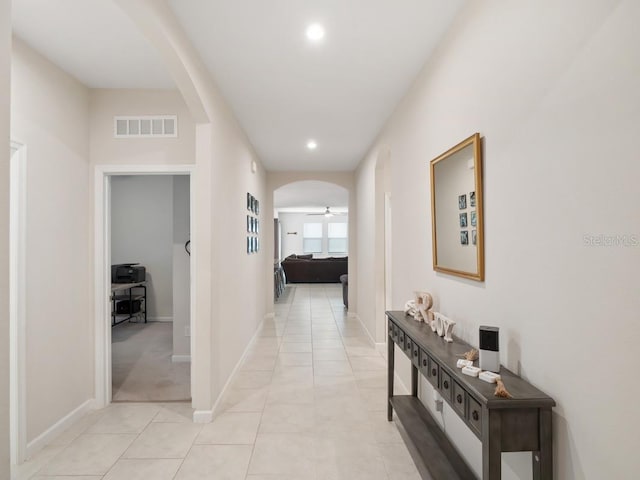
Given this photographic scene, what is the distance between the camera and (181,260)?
162 inches

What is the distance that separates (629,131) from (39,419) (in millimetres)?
3386

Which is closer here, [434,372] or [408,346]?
[434,372]

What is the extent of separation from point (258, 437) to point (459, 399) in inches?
62.5

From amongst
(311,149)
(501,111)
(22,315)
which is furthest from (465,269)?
(311,149)

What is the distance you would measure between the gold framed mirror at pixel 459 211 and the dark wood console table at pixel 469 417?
17.0 inches

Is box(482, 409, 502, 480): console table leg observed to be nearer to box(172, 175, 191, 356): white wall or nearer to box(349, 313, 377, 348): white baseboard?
box(349, 313, 377, 348): white baseboard

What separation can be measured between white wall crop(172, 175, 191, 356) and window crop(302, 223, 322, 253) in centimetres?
1153

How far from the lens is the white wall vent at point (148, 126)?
117 inches

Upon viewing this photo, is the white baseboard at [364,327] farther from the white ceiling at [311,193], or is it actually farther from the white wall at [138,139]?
the white wall at [138,139]

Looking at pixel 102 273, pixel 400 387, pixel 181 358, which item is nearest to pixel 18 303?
pixel 102 273

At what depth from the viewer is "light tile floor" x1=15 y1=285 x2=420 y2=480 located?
2.12 meters

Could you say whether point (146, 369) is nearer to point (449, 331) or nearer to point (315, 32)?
point (449, 331)

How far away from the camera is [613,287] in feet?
3.24

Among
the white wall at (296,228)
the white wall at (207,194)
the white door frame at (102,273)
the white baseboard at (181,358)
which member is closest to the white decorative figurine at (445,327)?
the white wall at (207,194)
